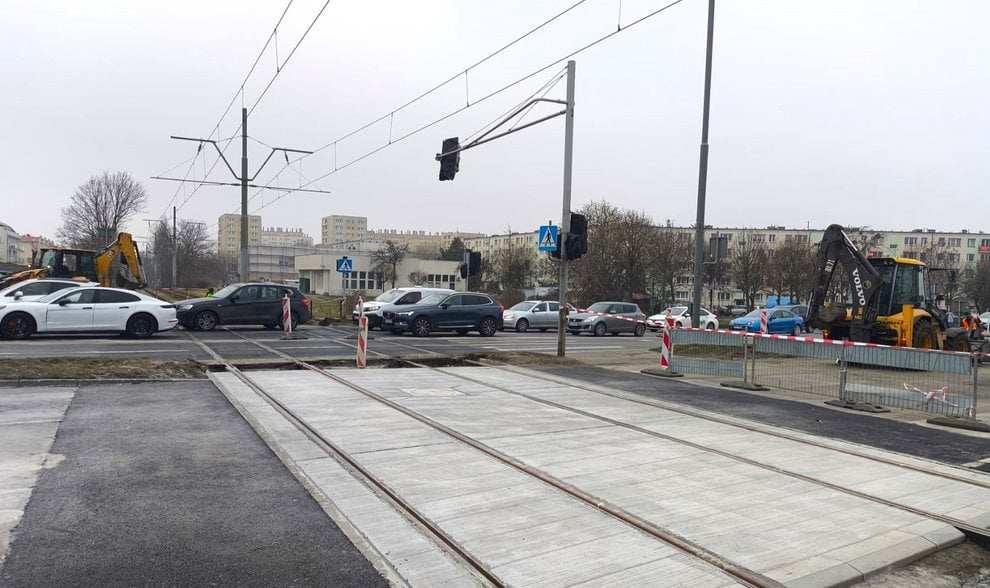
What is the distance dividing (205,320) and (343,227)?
498 ft

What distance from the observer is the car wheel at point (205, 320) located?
23.2 meters

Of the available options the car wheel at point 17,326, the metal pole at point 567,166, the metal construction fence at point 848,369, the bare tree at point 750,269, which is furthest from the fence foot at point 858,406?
the bare tree at point 750,269

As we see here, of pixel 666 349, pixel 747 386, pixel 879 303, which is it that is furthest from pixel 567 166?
pixel 879 303

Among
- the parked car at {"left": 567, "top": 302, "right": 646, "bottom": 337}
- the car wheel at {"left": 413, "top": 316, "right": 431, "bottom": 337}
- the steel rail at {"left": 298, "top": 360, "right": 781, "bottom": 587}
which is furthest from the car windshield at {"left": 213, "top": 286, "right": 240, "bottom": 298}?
the steel rail at {"left": 298, "top": 360, "right": 781, "bottom": 587}

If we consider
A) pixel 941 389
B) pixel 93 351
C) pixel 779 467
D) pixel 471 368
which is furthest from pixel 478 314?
pixel 779 467

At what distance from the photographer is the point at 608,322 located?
31.6m

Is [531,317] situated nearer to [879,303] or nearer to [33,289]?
[879,303]

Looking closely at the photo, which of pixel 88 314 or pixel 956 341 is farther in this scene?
pixel 956 341

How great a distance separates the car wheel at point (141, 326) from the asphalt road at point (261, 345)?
0.79ft

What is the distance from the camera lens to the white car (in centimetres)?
1866

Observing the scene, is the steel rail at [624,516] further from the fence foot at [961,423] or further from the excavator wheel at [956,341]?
the excavator wheel at [956,341]

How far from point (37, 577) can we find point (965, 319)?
3259 cm

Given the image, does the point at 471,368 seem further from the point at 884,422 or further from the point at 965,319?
the point at 965,319

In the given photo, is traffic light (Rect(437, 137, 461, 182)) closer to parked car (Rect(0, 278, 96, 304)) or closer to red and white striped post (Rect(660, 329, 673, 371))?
red and white striped post (Rect(660, 329, 673, 371))
